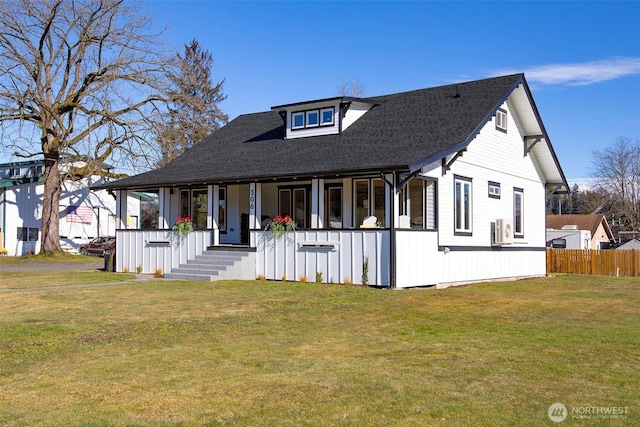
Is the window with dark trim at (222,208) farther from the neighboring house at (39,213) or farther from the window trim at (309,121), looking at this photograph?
the neighboring house at (39,213)

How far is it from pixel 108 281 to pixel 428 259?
31.2ft

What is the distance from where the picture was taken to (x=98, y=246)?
40.4m

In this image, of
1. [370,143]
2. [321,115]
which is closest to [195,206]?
[321,115]

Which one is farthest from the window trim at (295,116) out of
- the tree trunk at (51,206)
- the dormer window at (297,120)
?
the tree trunk at (51,206)

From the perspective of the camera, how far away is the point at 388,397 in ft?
21.2

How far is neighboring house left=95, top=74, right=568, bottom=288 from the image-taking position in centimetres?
1823

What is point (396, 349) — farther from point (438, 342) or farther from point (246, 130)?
point (246, 130)

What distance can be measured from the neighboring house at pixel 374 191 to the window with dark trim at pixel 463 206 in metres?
0.06

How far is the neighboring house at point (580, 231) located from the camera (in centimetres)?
5100

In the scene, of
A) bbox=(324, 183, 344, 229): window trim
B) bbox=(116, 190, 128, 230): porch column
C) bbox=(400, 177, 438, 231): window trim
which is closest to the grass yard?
bbox=(400, 177, 438, 231): window trim

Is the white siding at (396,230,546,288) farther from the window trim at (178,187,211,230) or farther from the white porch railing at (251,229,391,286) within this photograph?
the window trim at (178,187,211,230)

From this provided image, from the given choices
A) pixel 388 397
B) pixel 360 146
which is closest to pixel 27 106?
pixel 360 146

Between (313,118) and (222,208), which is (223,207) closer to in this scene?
(222,208)

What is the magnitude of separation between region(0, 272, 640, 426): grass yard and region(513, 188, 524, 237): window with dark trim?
10.1 m
